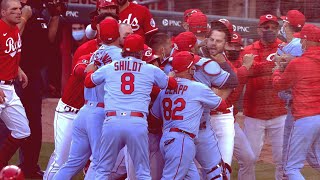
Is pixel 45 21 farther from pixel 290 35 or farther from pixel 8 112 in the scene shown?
pixel 290 35

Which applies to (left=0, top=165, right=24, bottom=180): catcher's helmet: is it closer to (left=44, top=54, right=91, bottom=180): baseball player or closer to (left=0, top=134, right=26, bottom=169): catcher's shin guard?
(left=44, top=54, right=91, bottom=180): baseball player

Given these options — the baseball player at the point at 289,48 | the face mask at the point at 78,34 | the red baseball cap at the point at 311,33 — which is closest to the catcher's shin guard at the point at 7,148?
the baseball player at the point at 289,48

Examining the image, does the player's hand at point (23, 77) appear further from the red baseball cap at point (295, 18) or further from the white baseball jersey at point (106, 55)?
the red baseball cap at point (295, 18)

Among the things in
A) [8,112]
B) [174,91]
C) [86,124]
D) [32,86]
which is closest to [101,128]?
[86,124]

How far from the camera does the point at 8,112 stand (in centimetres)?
826

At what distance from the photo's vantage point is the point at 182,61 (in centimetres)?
712

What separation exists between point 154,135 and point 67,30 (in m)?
4.38

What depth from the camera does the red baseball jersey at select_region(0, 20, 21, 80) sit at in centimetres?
824

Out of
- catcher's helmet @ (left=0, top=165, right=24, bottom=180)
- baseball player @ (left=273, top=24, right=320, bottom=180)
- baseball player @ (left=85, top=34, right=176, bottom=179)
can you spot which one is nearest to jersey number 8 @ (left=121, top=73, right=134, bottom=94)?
baseball player @ (left=85, top=34, right=176, bottom=179)

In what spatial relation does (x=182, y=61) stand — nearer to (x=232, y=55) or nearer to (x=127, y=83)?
(x=127, y=83)

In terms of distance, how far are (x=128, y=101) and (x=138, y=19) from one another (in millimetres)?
1610

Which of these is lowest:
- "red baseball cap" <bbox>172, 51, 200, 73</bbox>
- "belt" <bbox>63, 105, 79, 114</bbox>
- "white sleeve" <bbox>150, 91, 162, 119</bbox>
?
"belt" <bbox>63, 105, 79, 114</bbox>

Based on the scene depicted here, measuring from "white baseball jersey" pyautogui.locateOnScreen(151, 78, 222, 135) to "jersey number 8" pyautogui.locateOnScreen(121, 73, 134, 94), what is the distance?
34cm

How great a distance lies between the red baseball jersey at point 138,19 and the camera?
27.6 ft
